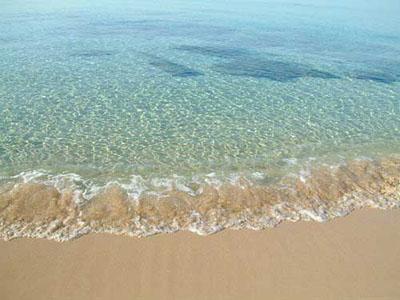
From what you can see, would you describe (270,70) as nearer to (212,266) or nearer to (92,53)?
(92,53)

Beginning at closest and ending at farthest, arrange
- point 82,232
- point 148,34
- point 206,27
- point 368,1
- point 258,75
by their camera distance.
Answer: point 82,232 → point 258,75 → point 148,34 → point 206,27 → point 368,1

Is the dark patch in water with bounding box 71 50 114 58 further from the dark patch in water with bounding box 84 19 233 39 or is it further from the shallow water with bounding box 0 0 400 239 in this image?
the dark patch in water with bounding box 84 19 233 39

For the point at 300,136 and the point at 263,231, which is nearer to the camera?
the point at 263,231

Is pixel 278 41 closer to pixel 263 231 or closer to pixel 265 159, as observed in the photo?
pixel 265 159

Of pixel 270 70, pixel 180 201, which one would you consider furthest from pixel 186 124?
pixel 270 70

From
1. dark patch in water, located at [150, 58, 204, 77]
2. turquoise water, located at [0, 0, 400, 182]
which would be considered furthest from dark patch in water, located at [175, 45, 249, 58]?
dark patch in water, located at [150, 58, 204, 77]

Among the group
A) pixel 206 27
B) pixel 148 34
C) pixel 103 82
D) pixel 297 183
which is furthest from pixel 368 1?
pixel 297 183

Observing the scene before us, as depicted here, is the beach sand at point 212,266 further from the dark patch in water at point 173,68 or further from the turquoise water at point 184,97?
the dark patch in water at point 173,68
